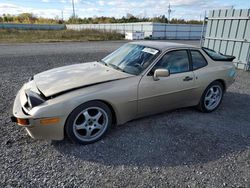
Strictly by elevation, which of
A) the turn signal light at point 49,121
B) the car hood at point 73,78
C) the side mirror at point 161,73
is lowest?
the turn signal light at point 49,121

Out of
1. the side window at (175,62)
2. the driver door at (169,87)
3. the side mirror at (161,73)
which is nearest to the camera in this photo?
the side mirror at (161,73)

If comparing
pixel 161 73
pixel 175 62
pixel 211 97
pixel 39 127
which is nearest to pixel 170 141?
pixel 161 73

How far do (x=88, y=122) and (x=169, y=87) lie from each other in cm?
152

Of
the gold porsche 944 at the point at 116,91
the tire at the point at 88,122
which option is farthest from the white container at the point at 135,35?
the tire at the point at 88,122

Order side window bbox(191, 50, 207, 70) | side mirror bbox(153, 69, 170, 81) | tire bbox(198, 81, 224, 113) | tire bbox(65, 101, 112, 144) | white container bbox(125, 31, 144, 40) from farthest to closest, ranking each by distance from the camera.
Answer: white container bbox(125, 31, 144, 40)
tire bbox(198, 81, 224, 113)
side window bbox(191, 50, 207, 70)
side mirror bbox(153, 69, 170, 81)
tire bbox(65, 101, 112, 144)

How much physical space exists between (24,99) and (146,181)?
2.04m

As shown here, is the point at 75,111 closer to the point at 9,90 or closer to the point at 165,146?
the point at 165,146

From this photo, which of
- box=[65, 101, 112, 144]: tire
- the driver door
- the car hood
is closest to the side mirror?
the driver door

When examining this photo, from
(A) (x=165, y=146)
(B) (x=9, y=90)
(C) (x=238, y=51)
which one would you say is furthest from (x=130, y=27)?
(A) (x=165, y=146)

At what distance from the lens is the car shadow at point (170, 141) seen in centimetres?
263

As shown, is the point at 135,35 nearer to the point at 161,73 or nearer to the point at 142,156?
the point at 161,73

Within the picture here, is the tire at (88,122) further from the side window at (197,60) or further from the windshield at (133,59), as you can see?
the side window at (197,60)

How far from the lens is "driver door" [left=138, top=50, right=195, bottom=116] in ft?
10.3

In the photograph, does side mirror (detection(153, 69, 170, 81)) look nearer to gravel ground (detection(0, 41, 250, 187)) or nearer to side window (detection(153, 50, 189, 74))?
side window (detection(153, 50, 189, 74))
